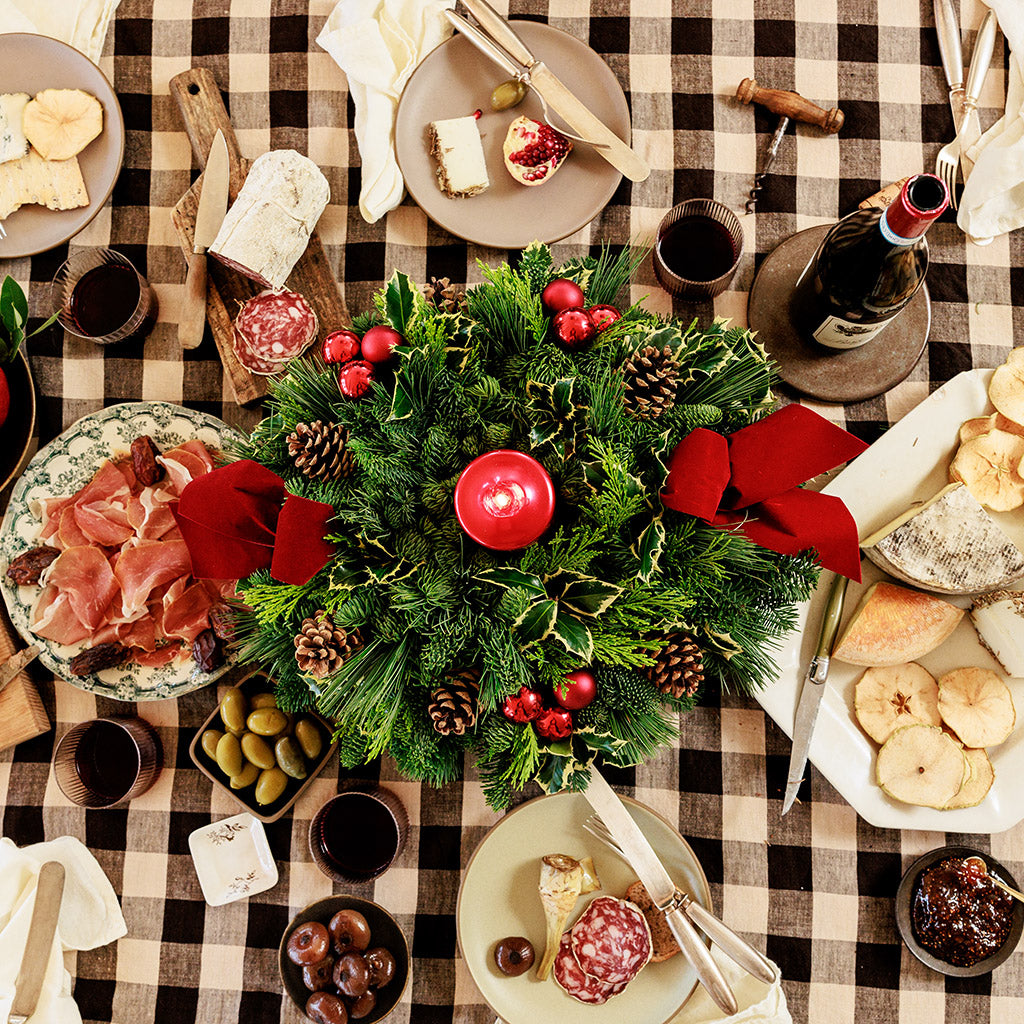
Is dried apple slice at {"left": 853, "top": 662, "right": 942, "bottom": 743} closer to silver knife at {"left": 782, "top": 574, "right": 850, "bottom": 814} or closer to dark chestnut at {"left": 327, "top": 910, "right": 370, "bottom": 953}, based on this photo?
silver knife at {"left": 782, "top": 574, "right": 850, "bottom": 814}

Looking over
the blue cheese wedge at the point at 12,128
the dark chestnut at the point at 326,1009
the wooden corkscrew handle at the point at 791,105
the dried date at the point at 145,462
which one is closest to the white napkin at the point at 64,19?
the blue cheese wedge at the point at 12,128

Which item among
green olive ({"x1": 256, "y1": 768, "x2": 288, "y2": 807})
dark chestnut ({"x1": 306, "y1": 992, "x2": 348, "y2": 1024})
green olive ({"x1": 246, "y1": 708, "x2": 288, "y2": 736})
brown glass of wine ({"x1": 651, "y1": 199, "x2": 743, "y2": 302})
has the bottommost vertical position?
dark chestnut ({"x1": 306, "y1": 992, "x2": 348, "y2": 1024})

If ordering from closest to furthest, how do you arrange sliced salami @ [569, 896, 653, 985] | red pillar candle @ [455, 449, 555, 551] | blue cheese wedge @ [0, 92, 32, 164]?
red pillar candle @ [455, 449, 555, 551]
sliced salami @ [569, 896, 653, 985]
blue cheese wedge @ [0, 92, 32, 164]

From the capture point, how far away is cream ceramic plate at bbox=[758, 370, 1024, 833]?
3.33ft

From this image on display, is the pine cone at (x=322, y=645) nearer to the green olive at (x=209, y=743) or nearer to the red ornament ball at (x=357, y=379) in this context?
the red ornament ball at (x=357, y=379)

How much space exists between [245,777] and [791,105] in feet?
4.07

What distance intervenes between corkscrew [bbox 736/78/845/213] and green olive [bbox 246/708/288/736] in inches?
39.4

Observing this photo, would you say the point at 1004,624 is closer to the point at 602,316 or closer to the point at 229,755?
the point at 602,316

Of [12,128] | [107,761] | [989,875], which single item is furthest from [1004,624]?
[12,128]

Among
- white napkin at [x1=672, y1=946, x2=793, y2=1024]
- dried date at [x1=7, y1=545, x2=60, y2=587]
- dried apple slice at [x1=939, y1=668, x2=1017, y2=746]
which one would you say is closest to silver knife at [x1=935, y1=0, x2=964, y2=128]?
dried apple slice at [x1=939, y1=668, x2=1017, y2=746]

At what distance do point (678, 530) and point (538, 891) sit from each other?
652 mm

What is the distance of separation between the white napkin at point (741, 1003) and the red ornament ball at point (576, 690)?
0.57 meters

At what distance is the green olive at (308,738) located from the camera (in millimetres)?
1041

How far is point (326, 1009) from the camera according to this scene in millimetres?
993
